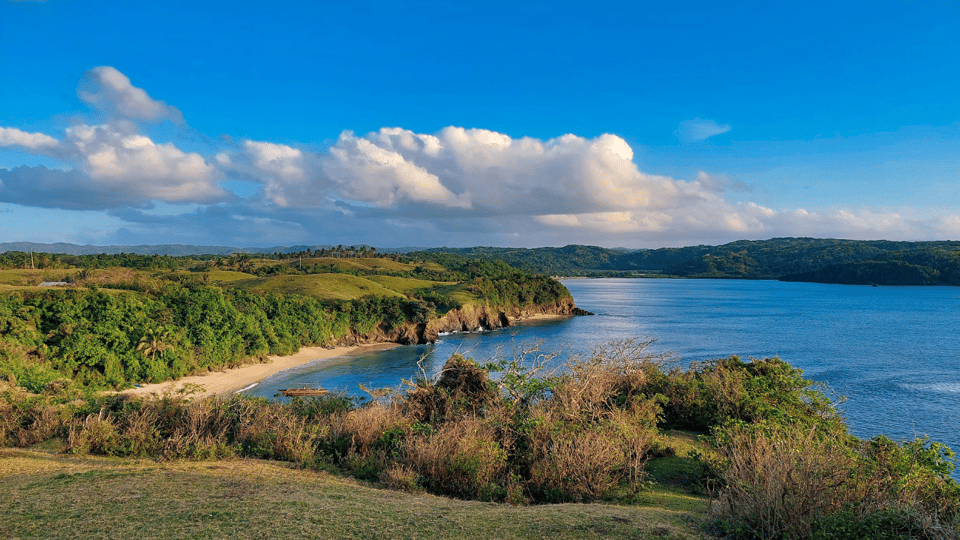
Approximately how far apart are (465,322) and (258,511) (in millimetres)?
85795

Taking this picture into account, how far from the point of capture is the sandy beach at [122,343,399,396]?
45.4 meters

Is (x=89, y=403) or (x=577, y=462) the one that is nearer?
(x=577, y=462)

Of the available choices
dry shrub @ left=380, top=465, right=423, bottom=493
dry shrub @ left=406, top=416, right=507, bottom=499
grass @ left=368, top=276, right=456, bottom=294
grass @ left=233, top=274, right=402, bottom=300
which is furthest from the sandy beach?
grass @ left=368, top=276, right=456, bottom=294

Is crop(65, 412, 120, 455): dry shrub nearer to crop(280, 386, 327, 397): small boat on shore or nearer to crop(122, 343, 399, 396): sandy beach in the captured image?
crop(280, 386, 327, 397): small boat on shore

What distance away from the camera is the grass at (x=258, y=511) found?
324 inches

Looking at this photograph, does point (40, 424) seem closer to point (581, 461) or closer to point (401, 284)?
point (581, 461)

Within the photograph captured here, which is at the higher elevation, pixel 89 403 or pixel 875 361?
pixel 89 403

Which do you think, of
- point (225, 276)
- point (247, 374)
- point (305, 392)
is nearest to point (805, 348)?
point (305, 392)

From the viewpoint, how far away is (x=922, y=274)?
183625mm

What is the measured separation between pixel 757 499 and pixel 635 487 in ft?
13.5

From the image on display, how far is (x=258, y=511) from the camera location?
901 centimetres

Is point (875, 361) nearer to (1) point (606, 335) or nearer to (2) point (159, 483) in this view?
(1) point (606, 335)

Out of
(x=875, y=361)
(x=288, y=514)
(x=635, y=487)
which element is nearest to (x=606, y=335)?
(x=875, y=361)

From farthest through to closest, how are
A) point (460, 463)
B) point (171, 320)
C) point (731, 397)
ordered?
point (171, 320) → point (731, 397) → point (460, 463)
